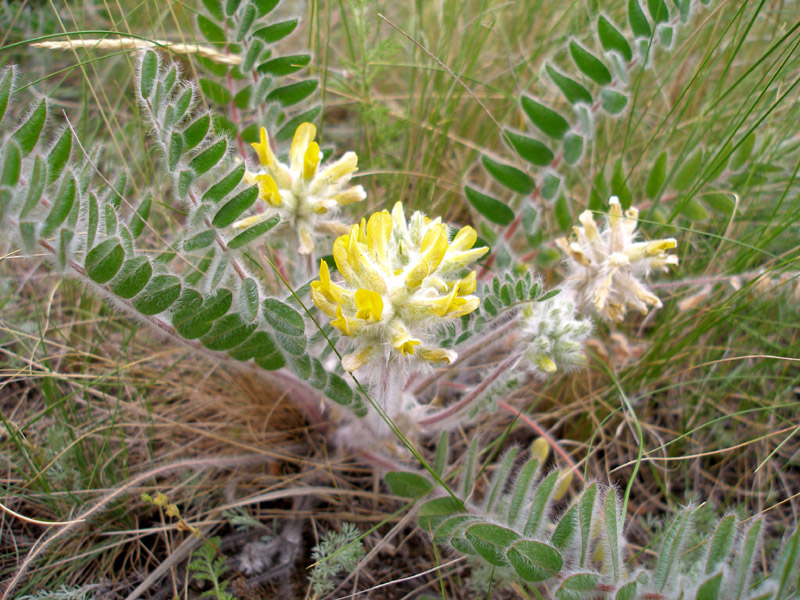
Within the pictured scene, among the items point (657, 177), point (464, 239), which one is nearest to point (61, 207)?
point (464, 239)

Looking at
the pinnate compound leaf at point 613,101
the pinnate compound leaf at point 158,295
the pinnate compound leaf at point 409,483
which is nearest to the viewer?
the pinnate compound leaf at point 158,295

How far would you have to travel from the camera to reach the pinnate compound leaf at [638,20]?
7.38ft

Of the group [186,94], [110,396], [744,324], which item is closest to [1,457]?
[110,396]

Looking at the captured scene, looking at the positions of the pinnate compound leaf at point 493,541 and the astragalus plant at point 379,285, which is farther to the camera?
the pinnate compound leaf at point 493,541

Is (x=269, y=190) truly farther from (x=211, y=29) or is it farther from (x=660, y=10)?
(x=660, y=10)

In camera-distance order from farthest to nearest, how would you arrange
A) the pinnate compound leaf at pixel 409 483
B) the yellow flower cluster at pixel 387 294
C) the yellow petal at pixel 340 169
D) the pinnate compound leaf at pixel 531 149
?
the pinnate compound leaf at pixel 531 149 → the pinnate compound leaf at pixel 409 483 → the yellow petal at pixel 340 169 → the yellow flower cluster at pixel 387 294

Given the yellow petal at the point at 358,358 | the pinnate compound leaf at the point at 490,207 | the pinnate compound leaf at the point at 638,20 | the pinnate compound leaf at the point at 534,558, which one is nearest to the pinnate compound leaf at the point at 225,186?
the yellow petal at the point at 358,358

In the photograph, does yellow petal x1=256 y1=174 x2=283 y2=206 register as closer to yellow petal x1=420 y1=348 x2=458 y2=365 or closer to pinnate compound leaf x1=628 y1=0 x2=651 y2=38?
yellow petal x1=420 y1=348 x2=458 y2=365

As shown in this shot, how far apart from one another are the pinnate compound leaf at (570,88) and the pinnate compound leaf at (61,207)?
1.79 meters

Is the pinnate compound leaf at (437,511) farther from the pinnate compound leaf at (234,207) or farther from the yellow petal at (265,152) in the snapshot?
the yellow petal at (265,152)

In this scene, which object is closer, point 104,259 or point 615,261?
point 104,259

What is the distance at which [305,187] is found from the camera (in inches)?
77.2

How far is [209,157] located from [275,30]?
28.0 inches

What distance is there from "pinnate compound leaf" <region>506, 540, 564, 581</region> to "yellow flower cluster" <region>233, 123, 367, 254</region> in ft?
3.53
